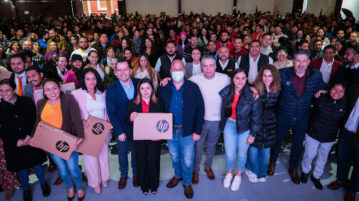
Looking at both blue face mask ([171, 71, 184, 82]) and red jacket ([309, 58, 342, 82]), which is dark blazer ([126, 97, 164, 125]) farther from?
red jacket ([309, 58, 342, 82])

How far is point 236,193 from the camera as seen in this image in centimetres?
298

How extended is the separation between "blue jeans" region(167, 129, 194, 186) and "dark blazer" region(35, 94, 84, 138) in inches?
43.7

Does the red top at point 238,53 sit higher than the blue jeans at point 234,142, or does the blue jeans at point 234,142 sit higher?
the red top at point 238,53

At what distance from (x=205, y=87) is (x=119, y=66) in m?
1.08

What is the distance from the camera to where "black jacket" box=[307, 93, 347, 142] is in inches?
104

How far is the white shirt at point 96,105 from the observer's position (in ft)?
8.83

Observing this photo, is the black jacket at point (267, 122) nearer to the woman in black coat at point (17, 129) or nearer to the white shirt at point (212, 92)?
the white shirt at point (212, 92)

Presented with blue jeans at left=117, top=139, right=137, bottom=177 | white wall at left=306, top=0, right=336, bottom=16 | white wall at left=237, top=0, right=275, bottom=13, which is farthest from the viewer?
white wall at left=237, top=0, right=275, bottom=13

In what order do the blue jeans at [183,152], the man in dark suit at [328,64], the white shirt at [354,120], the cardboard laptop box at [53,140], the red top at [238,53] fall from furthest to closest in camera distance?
the red top at [238,53] → the man in dark suit at [328,64] → the blue jeans at [183,152] → the white shirt at [354,120] → the cardboard laptop box at [53,140]

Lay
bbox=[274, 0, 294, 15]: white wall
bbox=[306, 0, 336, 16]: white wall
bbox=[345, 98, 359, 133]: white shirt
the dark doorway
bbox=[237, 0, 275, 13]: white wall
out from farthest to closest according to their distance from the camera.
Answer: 1. bbox=[237, 0, 275, 13]: white wall
2. bbox=[274, 0, 294, 15]: white wall
3. the dark doorway
4. bbox=[306, 0, 336, 16]: white wall
5. bbox=[345, 98, 359, 133]: white shirt

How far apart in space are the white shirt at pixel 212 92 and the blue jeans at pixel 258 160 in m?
0.73

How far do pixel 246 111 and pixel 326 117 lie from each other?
102cm

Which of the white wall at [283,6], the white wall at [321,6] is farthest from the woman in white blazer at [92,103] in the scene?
the white wall at [283,6]

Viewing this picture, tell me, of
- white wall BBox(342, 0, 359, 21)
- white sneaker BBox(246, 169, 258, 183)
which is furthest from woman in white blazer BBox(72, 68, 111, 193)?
white wall BBox(342, 0, 359, 21)
